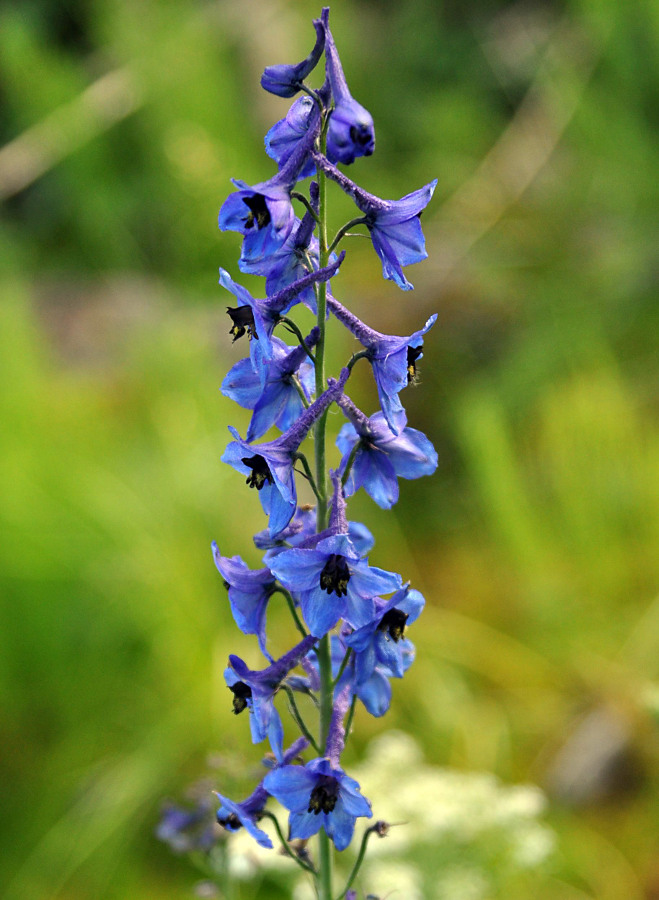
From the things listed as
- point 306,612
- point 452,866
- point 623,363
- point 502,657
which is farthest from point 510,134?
point 306,612

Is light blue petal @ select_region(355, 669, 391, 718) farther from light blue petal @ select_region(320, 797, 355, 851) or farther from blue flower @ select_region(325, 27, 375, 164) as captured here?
blue flower @ select_region(325, 27, 375, 164)

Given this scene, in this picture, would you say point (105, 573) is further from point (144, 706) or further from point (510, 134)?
point (510, 134)

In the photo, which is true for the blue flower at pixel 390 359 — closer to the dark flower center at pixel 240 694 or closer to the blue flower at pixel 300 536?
the blue flower at pixel 300 536

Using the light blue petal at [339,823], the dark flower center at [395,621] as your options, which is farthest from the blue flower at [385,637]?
the light blue petal at [339,823]

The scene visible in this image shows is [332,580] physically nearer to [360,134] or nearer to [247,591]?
[247,591]

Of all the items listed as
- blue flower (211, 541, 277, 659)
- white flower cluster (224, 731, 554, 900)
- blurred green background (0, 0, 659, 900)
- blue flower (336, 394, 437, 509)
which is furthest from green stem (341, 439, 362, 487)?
white flower cluster (224, 731, 554, 900)
